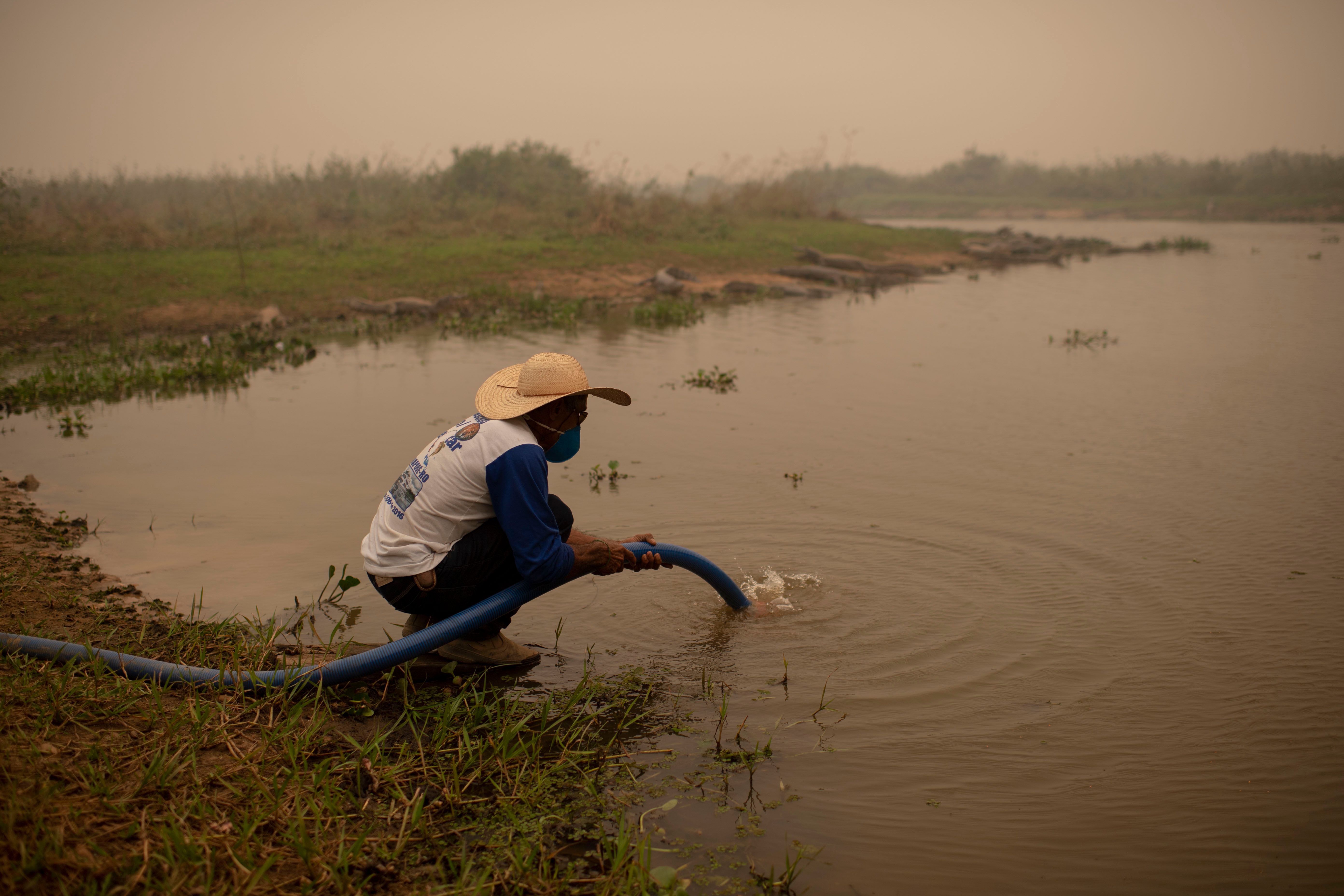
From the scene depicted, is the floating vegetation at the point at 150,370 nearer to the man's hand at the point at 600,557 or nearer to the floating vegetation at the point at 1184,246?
the man's hand at the point at 600,557

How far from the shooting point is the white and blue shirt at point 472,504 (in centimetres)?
319

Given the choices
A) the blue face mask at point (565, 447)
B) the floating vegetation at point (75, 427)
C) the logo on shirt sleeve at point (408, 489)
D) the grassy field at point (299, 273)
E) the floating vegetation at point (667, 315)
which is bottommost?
the floating vegetation at point (75, 427)

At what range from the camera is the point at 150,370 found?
920 cm

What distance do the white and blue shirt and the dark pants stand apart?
0.04m

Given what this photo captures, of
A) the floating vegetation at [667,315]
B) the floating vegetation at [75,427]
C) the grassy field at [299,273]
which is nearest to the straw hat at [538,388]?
the floating vegetation at [75,427]

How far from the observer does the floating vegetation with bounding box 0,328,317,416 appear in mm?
8414

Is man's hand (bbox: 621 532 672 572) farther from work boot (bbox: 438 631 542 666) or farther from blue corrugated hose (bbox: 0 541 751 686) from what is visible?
work boot (bbox: 438 631 542 666)

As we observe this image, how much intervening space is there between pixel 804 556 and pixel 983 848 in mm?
2347

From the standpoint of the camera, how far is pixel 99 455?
267 inches

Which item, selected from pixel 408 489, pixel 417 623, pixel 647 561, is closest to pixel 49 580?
pixel 417 623

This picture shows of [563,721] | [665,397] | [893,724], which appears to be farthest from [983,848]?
[665,397]

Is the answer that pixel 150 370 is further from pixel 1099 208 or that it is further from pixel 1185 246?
pixel 1099 208

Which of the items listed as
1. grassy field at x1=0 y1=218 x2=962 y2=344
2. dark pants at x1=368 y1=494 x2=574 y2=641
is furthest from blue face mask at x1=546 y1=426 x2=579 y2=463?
grassy field at x1=0 y1=218 x2=962 y2=344

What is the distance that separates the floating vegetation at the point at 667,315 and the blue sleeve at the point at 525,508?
10459mm
